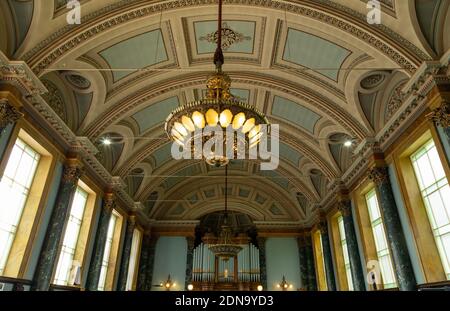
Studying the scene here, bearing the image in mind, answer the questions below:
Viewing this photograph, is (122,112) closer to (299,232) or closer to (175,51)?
(175,51)

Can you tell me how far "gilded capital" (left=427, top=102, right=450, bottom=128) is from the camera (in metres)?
5.36

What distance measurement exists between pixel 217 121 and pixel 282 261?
1318 cm

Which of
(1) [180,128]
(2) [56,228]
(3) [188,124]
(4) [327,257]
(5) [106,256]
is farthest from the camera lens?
(4) [327,257]

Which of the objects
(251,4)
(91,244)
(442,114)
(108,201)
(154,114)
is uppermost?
(251,4)

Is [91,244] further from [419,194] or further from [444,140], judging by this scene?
[444,140]

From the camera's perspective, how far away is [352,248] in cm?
925

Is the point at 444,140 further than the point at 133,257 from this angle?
No

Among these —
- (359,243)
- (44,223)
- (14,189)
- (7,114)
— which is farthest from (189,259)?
(7,114)

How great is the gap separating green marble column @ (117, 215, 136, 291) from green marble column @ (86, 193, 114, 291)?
7.44 feet

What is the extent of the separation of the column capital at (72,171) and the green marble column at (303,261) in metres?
11.1

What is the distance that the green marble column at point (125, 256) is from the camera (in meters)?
11.4

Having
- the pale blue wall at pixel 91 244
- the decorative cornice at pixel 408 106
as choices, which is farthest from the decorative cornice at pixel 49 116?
the decorative cornice at pixel 408 106

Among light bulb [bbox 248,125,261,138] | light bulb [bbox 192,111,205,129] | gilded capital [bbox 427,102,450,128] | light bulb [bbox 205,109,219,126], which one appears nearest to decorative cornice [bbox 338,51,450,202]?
gilded capital [bbox 427,102,450,128]
